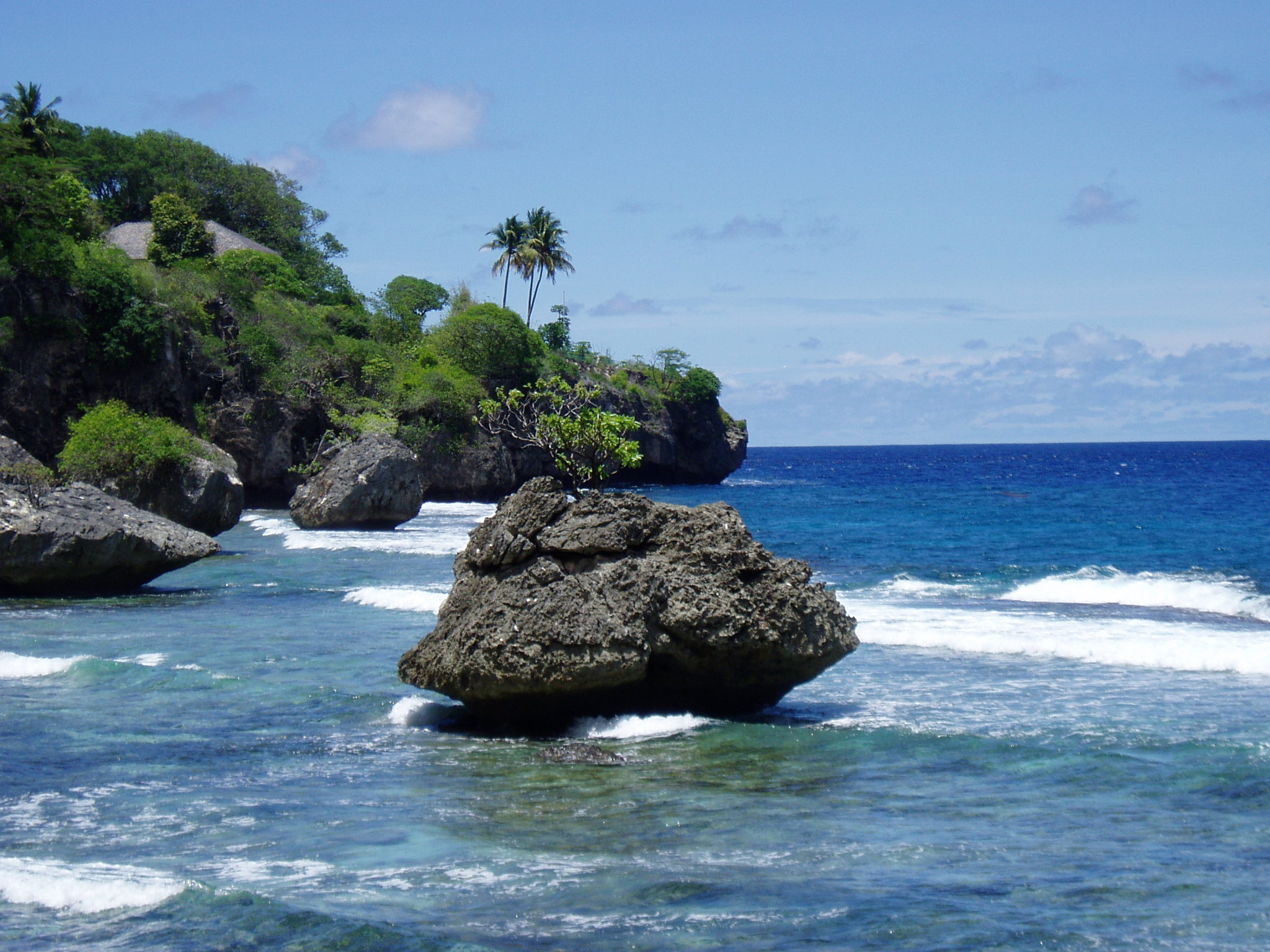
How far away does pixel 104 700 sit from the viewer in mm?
12273

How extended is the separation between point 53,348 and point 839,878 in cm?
3586

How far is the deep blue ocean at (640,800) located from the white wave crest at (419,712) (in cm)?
10

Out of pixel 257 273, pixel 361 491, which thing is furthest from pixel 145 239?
pixel 361 491

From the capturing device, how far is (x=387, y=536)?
115ft

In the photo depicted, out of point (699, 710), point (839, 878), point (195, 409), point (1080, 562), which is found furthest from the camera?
point (195, 409)

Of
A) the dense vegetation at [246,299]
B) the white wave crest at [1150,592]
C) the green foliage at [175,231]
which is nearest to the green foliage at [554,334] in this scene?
the dense vegetation at [246,299]

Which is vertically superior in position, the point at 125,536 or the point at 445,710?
the point at 125,536

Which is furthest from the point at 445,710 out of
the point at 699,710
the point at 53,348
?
the point at 53,348

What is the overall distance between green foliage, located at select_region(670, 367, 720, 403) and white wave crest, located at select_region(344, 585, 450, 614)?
54.4 meters

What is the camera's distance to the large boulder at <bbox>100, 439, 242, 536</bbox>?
92.3 ft

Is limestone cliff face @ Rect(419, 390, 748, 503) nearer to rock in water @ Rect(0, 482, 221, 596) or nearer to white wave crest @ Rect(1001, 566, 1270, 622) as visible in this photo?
white wave crest @ Rect(1001, 566, 1270, 622)

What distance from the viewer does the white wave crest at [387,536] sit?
31.5 meters

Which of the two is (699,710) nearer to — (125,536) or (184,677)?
(184,677)

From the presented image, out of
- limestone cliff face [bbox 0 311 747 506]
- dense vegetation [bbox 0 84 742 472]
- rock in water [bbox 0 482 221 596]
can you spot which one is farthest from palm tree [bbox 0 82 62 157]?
rock in water [bbox 0 482 221 596]
